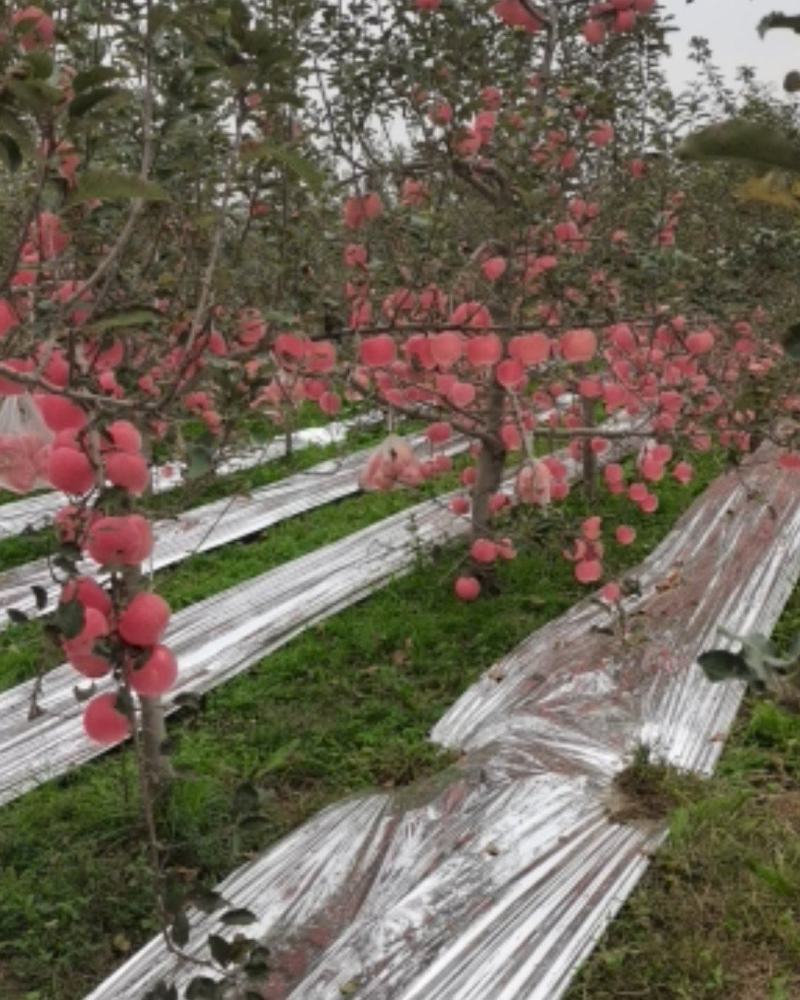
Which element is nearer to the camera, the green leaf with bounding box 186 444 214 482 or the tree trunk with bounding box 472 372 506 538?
the green leaf with bounding box 186 444 214 482

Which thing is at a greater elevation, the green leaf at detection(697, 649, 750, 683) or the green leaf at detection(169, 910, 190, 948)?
the green leaf at detection(697, 649, 750, 683)

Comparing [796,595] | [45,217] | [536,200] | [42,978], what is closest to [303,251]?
[536,200]

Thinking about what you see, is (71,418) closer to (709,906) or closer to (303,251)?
(303,251)

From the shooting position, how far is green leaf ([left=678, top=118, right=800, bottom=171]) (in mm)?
747

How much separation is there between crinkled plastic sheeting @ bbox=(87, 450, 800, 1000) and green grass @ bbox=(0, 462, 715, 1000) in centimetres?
15

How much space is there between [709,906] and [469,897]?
1.70 feet

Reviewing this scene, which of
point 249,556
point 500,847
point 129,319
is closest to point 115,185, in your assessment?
point 129,319

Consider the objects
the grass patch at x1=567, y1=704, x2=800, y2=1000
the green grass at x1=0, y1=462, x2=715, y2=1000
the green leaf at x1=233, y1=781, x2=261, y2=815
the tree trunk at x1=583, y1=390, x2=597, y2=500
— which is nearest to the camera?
the green leaf at x1=233, y1=781, x2=261, y2=815

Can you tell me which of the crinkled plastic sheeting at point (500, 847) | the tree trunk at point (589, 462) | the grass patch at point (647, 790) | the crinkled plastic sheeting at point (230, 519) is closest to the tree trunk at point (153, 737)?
the crinkled plastic sheeting at point (500, 847)

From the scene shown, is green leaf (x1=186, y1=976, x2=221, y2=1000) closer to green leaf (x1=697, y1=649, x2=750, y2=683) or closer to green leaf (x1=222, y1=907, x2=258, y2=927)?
green leaf (x1=222, y1=907, x2=258, y2=927)

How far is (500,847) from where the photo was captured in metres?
2.73

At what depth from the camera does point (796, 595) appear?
439 centimetres

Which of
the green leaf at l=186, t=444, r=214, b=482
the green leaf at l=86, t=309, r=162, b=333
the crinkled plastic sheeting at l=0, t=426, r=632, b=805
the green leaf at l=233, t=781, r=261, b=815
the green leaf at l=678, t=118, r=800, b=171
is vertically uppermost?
the green leaf at l=678, t=118, r=800, b=171

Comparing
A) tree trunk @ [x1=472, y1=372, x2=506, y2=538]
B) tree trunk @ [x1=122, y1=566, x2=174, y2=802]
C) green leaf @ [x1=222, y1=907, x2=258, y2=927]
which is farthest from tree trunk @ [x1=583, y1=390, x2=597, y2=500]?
green leaf @ [x1=222, y1=907, x2=258, y2=927]
